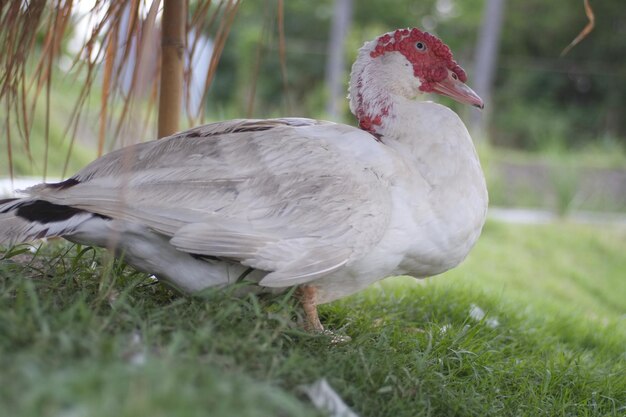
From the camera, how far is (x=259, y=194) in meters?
2.66

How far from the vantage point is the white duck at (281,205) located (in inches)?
101

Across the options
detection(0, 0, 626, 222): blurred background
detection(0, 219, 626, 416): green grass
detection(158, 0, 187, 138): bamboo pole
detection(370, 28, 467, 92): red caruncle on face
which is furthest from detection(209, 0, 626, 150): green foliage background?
detection(370, 28, 467, 92): red caruncle on face

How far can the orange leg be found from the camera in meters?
2.75

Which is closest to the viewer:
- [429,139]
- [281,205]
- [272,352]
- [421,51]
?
[272,352]

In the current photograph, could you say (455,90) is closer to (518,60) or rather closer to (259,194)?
(259,194)

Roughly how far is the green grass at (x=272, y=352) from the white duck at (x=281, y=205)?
0.15 m

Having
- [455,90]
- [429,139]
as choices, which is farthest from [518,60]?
[429,139]

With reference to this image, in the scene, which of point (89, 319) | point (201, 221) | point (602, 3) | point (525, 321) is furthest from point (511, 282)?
point (602, 3)

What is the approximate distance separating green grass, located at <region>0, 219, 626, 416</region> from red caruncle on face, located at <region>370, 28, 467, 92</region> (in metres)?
0.98

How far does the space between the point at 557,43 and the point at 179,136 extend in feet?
59.3

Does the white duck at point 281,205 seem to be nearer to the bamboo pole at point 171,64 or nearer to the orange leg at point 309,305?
the orange leg at point 309,305

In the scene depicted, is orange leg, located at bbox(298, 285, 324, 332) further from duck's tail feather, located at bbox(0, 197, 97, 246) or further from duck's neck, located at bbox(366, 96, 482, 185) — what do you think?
duck's tail feather, located at bbox(0, 197, 97, 246)

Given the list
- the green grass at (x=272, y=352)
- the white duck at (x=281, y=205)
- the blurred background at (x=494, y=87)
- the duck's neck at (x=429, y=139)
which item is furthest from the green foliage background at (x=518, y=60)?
the white duck at (x=281, y=205)

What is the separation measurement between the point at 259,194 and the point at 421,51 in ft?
3.08
